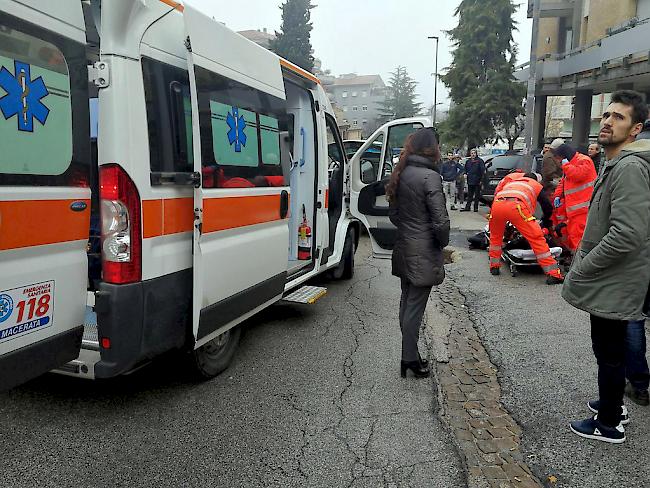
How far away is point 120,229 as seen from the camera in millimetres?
2842

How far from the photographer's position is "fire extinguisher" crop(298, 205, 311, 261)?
5723 millimetres

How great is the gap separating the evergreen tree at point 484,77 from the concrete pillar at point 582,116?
19.4 ft

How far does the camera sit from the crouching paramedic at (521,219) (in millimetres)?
6641

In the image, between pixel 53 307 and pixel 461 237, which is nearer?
pixel 53 307

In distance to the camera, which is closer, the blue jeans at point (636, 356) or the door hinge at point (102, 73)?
the door hinge at point (102, 73)

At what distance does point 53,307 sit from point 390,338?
10.2ft

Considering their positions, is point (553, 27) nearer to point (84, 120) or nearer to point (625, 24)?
point (625, 24)

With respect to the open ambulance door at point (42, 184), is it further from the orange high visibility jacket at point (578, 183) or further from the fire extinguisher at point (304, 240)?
the orange high visibility jacket at point (578, 183)

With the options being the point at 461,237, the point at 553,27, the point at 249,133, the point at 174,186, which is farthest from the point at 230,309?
the point at 553,27

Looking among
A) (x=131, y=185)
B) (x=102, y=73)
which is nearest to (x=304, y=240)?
(x=131, y=185)

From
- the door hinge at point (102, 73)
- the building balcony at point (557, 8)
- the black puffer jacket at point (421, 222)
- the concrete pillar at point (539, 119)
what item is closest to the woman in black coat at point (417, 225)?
the black puffer jacket at point (421, 222)

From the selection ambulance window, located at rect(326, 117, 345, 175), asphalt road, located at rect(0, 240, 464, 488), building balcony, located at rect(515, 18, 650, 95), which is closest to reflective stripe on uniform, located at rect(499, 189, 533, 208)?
ambulance window, located at rect(326, 117, 345, 175)

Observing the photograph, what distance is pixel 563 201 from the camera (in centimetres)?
741

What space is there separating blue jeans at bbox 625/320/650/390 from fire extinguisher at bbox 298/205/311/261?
10.3 ft
